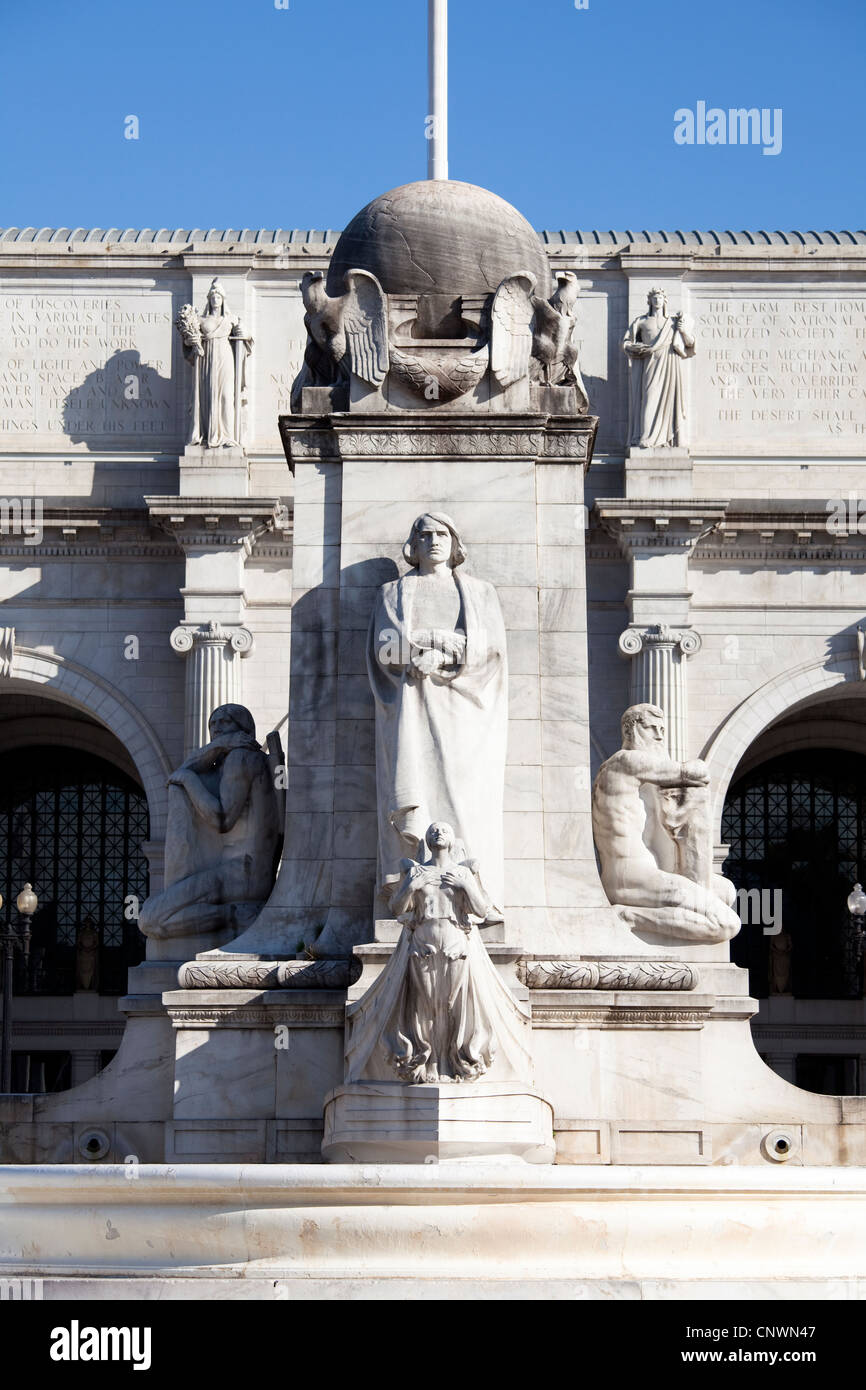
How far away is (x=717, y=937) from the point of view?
43.2ft

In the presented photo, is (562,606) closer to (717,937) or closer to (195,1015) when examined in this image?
(717,937)

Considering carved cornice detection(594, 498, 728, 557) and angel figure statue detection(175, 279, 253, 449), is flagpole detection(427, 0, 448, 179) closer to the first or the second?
carved cornice detection(594, 498, 728, 557)

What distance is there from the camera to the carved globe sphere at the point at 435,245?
13.8 m

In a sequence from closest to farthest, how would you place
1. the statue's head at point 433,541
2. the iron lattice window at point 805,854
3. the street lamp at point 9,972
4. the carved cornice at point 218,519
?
the statue's head at point 433,541 < the street lamp at point 9,972 < the carved cornice at point 218,519 < the iron lattice window at point 805,854

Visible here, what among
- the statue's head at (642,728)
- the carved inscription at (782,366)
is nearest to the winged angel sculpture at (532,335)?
the statue's head at (642,728)

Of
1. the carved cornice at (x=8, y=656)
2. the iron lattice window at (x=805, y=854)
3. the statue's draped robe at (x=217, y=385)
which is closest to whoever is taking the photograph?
the statue's draped robe at (x=217, y=385)

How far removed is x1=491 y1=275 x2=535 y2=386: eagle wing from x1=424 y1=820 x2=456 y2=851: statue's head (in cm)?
342

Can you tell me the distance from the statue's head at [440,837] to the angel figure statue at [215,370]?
2869 centimetres

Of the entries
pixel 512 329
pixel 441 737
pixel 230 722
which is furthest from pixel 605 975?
pixel 512 329

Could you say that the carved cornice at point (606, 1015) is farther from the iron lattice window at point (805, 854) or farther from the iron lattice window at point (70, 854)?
the iron lattice window at point (70, 854)

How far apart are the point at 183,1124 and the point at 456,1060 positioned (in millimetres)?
2256

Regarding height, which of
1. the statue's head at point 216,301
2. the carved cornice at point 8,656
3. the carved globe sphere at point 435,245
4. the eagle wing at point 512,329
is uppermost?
the statue's head at point 216,301

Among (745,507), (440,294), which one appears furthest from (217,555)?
(440,294)

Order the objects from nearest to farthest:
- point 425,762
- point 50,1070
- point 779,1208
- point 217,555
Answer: point 779,1208, point 425,762, point 217,555, point 50,1070
